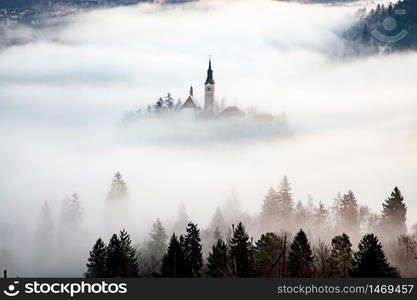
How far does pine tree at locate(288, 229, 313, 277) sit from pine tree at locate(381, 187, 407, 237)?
24.8m

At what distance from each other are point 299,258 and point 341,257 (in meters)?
4.27

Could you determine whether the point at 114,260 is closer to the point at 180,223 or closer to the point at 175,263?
the point at 175,263

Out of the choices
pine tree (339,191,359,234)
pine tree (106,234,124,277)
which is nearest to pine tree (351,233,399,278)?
pine tree (106,234,124,277)

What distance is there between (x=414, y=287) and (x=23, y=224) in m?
95.0

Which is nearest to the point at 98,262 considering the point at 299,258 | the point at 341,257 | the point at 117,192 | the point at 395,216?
the point at 299,258

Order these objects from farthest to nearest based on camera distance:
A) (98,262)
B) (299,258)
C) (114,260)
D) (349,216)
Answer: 1. (349,216)
2. (98,262)
3. (114,260)
4. (299,258)

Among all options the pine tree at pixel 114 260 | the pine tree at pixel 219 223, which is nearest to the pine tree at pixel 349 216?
the pine tree at pixel 219 223

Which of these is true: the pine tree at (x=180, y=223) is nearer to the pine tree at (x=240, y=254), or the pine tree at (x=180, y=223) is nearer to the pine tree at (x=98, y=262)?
the pine tree at (x=98, y=262)

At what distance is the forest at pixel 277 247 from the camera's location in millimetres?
63281

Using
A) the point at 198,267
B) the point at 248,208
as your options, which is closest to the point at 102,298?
the point at 198,267

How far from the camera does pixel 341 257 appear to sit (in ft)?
221

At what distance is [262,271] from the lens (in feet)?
212

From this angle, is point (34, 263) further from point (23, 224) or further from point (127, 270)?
point (127, 270)

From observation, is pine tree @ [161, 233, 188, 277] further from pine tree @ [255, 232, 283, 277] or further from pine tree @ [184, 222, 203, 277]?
pine tree @ [255, 232, 283, 277]
